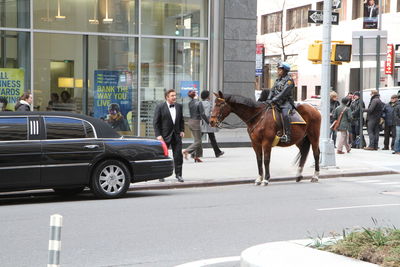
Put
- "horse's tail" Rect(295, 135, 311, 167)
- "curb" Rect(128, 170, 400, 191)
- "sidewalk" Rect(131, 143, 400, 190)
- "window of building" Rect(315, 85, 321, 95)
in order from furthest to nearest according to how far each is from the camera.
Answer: "window of building" Rect(315, 85, 321, 95) < "horse's tail" Rect(295, 135, 311, 167) < "sidewalk" Rect(131, 143, 400, 190) < "curb" Rect(128, 170, 400, 191)

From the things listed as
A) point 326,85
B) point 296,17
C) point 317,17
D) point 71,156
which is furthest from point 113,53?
point 296,17

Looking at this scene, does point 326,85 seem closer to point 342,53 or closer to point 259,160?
point 342,53

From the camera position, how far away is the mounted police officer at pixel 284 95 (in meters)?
14.6

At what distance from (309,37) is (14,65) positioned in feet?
131

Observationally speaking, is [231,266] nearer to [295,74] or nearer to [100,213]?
[100,213]

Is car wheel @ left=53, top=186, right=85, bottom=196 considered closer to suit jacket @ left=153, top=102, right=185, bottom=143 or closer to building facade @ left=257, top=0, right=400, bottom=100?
suit jacket @ left=153, top=102, right=185, bottom=143

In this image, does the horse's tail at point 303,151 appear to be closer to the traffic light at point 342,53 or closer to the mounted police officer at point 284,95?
the mounted police officer at point 284,95

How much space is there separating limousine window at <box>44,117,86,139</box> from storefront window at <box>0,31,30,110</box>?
793cm

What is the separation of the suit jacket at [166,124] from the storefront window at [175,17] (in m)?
7.58

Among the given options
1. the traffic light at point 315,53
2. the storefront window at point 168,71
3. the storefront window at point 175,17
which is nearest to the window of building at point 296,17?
the storefront window at point 175,17

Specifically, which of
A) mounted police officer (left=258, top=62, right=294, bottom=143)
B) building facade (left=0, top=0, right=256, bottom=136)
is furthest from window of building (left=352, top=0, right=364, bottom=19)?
mounted police officer (left=258, top=62, right=294, bottom=143)

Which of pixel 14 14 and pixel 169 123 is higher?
pixel 14 14

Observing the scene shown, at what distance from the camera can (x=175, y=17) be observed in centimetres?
2242

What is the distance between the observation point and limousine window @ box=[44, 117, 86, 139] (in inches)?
477
